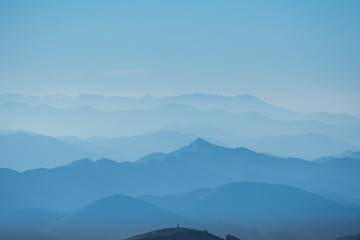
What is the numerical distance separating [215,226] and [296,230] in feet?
78.5

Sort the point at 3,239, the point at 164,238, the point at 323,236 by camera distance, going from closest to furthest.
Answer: the point at 164,238 → the point at 3,239 → the point at 323,236

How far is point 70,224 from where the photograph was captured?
197000mm

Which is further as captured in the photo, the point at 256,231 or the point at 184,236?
the point at 256,231

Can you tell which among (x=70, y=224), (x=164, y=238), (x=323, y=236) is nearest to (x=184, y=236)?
(x=164, y=238)

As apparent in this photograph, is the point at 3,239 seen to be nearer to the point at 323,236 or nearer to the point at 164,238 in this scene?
the point at 323,236

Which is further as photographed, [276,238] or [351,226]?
[351,226]


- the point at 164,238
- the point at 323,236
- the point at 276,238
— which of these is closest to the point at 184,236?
the point at 164,238

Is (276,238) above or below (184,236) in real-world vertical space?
above

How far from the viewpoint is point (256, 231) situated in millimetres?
182625

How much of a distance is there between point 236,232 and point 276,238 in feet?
48.6

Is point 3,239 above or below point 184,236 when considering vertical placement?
above

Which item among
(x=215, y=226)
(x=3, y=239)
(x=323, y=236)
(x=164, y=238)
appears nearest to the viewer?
(x=164, y=238)

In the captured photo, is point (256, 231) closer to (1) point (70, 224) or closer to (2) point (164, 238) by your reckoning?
(1) point (70, 224)

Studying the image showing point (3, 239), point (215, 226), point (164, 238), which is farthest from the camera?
point (215, 226)
